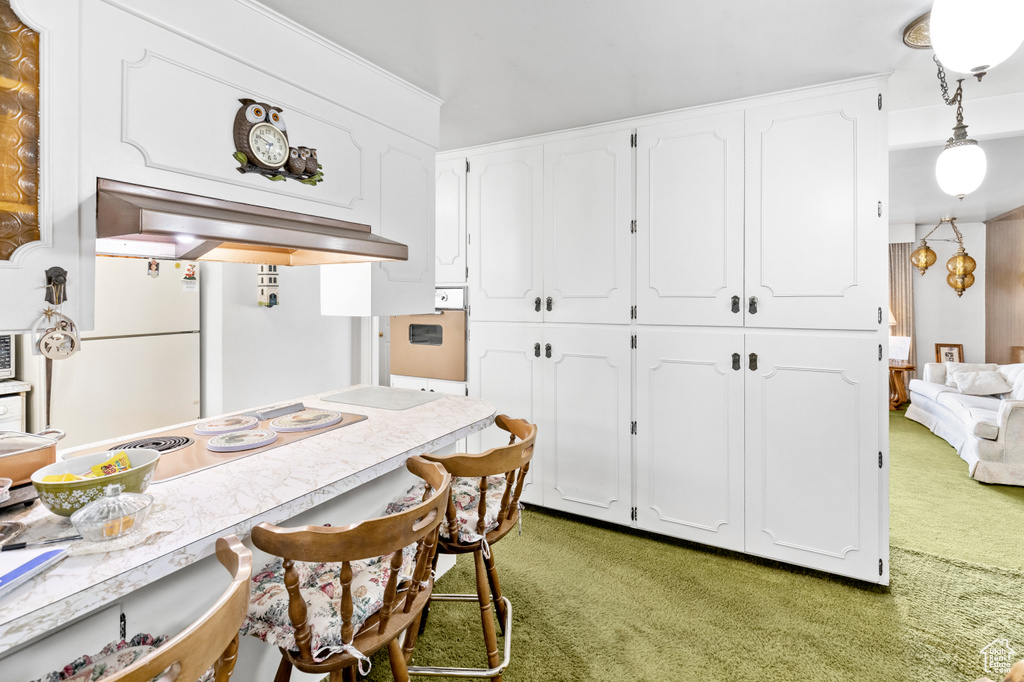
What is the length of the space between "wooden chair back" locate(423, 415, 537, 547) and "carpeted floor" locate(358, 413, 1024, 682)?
57 centimetres

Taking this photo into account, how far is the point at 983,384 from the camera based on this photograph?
481 centimetres

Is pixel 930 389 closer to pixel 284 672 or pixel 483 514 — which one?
pixel 483 514

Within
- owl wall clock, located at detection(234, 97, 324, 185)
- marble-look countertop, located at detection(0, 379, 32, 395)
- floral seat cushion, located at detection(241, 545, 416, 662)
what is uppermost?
owl wall clock, located at detection(234, 97, 324, 185)

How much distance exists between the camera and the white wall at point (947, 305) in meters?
6.13

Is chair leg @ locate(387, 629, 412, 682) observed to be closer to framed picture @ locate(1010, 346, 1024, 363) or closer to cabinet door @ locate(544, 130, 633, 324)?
cabinet door @ locate(544, 130, 633, 324)

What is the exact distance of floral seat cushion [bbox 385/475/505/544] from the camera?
156cm

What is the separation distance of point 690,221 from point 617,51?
3.13 ft

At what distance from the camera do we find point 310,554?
38.3 inches

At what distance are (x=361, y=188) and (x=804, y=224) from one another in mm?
2015

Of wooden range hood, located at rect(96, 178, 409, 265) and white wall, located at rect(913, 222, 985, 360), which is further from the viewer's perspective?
white wall, located at rect(913, 222, 985, 360)

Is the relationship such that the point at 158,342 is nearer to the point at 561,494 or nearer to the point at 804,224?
the point at 561,494

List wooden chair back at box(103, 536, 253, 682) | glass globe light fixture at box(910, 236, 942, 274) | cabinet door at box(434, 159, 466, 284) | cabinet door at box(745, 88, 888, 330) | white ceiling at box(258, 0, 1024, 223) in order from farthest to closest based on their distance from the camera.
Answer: glass globe light fixture at box(910, 236, 942, 274) → cabinet door at box(434, 159, 466, 284) → cabinet door at box(745, 88, 888, 330) → white ceiling at box(258, 0, 1024, 223) → wooden chair back at box(103, 536, 253, 682)

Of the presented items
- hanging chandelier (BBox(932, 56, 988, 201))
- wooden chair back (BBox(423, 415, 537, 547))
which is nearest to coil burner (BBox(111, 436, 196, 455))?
wooden chair back (BBox(423, 415, 537, 547))

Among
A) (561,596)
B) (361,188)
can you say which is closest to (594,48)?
(361,188)
